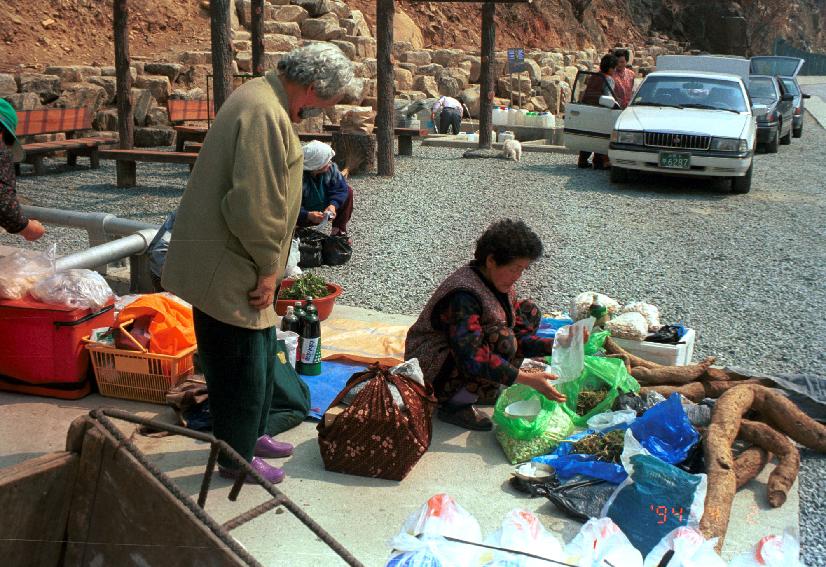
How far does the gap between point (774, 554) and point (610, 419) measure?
6.00ft

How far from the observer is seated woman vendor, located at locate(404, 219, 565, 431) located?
13.2ft

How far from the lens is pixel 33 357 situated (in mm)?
Answer: 4477

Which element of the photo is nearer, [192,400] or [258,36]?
[192,400]

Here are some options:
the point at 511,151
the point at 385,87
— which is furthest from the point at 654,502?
the point at 511,151

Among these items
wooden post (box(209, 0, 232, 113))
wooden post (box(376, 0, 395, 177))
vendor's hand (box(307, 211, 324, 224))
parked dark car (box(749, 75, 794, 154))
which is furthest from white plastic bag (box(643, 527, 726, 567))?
parked dark car (box(749, 75, 794, 154))

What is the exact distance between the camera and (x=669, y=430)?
12.5ft

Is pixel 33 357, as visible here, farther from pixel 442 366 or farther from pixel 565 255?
pixel 565 255

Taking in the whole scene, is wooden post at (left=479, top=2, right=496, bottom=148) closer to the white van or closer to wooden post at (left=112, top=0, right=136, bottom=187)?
the white van

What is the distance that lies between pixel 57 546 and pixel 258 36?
13306 millimetres

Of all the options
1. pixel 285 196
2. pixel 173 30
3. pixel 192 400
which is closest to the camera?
pixel 285 196

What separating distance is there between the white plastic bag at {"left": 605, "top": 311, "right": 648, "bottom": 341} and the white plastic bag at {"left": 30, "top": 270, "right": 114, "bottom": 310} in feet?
9.60

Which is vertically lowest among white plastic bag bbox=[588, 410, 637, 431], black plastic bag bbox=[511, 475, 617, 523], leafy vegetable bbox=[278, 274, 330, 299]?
black plastic bag bbox=[511, 475, 617, 523]

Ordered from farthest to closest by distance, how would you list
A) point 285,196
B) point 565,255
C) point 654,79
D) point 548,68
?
point 548,68 < point 654,79 < point 565,255 < point 285,196

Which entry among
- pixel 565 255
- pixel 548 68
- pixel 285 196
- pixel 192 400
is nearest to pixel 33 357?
pixel 192 400
